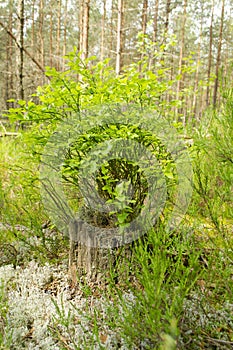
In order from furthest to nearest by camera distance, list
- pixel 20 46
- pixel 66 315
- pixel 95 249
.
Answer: pixel 20 46, pixel 95 249, pixel 66 315

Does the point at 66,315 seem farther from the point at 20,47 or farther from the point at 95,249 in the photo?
the point at 20,47

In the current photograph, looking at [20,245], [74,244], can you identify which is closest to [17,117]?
[74,244]

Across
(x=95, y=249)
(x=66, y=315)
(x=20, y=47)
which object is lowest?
(x=66, y=315)

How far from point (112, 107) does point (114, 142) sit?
0.33m

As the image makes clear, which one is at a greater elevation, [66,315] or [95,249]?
[95,249]

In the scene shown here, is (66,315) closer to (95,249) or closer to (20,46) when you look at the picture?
(95,249)

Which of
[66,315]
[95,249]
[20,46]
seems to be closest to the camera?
[66,315]

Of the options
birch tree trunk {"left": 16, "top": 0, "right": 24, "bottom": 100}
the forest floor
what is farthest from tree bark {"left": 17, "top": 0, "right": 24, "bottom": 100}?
the forest floor

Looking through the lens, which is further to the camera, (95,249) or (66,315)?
(95,249)

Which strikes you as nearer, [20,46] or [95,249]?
[95,249]

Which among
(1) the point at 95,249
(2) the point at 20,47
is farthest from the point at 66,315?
(2) the point at 20,47

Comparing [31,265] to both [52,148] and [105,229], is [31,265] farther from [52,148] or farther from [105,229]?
[52,148]

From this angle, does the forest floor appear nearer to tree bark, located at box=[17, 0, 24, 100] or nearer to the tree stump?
the tree stump

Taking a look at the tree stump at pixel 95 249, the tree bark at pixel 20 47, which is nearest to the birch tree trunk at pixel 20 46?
the tree bark at pixel 20 47
